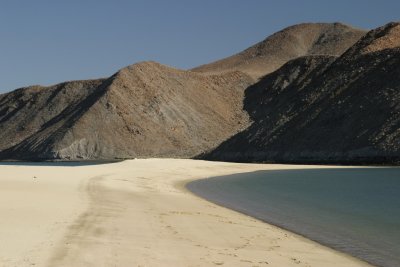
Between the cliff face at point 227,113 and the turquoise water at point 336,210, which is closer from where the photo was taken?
the turquoise water at point 336,210

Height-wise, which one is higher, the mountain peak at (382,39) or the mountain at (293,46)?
the mountain at (293,46)

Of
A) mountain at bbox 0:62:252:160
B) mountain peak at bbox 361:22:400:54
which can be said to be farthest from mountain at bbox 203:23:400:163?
mountain at bbox 0:62:252:160

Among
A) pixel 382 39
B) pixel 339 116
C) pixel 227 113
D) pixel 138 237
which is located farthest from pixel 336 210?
pixel 227 113

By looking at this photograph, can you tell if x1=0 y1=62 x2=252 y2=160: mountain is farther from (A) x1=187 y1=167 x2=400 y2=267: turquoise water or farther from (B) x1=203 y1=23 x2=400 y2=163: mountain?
(A) x1=187 y1=167 x2=400 y2=267: turquoise water

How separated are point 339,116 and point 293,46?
100405 mm

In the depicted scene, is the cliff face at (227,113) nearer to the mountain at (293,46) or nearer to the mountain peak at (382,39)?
the mountain peak at (382,39)

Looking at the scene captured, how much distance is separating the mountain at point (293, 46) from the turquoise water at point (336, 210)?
121m

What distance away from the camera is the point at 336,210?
2217cm

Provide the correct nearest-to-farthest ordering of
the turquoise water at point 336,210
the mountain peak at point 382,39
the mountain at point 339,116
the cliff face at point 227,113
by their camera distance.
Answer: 1. the turquoise water at point 336,210
2. the mountain at point 339,116
3. the cliff face at point 227,113
4. the mountain peak at point 382,39

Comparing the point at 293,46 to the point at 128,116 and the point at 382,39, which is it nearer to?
the point at 382,39

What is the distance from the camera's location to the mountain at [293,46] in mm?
161000

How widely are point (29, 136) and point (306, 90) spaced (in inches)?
2114

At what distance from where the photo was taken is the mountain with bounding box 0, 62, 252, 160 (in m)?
95.9

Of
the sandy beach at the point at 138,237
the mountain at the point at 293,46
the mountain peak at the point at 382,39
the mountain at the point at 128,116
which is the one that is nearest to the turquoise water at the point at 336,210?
the sandy beach at the point at 138,237
